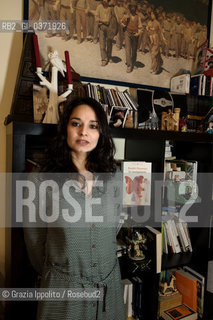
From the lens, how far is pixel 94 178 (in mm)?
1264

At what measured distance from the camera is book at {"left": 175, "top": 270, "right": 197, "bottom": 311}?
69.1 inches

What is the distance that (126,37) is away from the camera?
1.74 metres

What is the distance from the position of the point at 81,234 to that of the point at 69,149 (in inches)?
16.9

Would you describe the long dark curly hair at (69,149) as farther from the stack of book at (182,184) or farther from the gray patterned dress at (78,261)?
the stack of book at (182,184)

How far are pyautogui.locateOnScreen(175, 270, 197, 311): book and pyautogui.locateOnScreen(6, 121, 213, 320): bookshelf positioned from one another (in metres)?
0.09

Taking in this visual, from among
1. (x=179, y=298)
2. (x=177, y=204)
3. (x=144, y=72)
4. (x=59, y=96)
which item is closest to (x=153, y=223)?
(x=177, y=204)

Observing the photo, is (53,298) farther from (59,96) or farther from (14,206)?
(59,96)

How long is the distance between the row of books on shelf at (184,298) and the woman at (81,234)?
2.19 feet

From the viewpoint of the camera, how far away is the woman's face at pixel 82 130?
1166mm

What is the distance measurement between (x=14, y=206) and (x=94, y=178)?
428 mm

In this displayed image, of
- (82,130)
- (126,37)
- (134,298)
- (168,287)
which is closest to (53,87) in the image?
(82,130)

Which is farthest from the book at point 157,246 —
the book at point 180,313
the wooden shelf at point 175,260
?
the book at point 180,313

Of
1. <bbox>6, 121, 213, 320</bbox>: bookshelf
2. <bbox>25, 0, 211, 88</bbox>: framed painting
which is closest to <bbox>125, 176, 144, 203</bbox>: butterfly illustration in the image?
<bbox>6, 121, 213, 320</bbox>: bookshelf

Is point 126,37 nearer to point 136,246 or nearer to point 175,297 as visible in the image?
point 136,246
